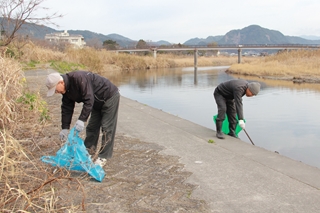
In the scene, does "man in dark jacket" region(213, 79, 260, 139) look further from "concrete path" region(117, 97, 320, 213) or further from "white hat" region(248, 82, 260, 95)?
"concrete path" region(117, 97, 320, 213)

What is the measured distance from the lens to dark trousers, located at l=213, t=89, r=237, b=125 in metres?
7.06

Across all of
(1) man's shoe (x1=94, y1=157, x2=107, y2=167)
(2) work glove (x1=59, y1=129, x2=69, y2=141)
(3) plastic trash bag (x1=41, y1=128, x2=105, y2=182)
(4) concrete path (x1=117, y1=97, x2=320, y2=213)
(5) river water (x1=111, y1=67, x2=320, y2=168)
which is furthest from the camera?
(5) river water (x1=111, y1=67, x2=320, y2=168)

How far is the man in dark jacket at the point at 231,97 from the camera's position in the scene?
652 cm

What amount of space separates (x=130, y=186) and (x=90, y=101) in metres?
1.12

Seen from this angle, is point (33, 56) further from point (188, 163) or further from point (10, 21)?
point (188, 163)

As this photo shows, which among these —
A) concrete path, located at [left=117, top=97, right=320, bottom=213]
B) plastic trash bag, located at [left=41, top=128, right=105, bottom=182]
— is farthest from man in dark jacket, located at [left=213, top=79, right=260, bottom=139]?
plastic trash bag, located at [left=41, top=128, right=105, bottom=182]

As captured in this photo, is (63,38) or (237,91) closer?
(237,91)

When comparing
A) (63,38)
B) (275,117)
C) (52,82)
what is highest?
(63,38)

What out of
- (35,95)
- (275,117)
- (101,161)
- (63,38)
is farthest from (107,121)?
(63,38)

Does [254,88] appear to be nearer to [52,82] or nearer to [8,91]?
[52,82]

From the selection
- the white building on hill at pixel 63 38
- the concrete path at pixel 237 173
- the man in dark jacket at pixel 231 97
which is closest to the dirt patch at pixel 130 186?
the concrete path at pixel 237 173

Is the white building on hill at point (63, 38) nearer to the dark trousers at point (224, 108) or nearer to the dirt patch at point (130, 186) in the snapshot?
the dark trousers at point (224, 108)

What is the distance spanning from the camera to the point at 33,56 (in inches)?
925

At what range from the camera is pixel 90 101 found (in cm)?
418
